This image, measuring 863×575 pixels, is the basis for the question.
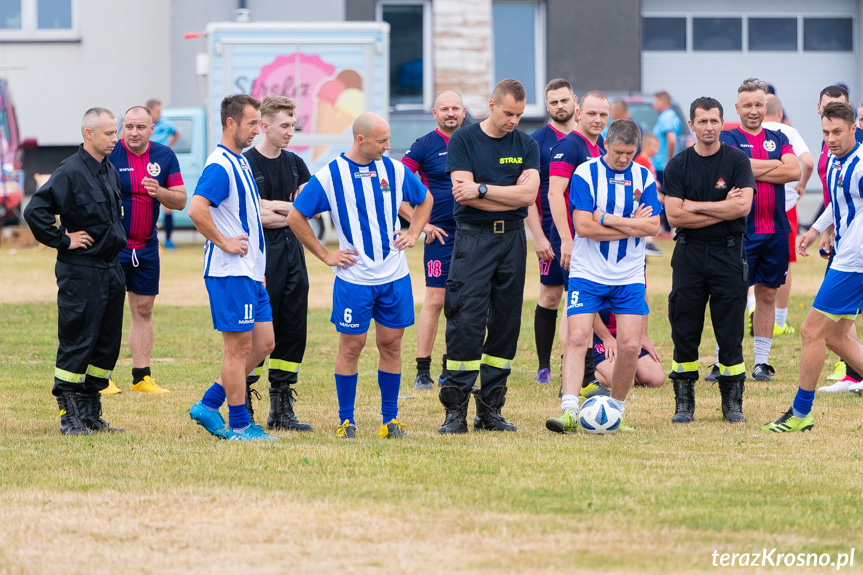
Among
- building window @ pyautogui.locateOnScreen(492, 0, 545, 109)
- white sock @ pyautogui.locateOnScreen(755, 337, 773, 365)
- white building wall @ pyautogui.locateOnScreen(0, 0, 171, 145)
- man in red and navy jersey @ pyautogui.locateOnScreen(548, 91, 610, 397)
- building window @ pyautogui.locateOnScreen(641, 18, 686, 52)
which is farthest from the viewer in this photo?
building window @ pyautogui.locateOnScreen(641, 18, 686, 52)

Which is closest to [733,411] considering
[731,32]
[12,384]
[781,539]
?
[781,539]

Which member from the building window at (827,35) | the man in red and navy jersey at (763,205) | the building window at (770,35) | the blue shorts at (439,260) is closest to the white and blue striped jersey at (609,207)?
the man in red and navy jersey at (763,205)

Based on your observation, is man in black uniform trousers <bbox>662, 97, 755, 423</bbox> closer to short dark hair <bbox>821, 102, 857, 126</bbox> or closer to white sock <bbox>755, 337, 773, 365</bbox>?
short dark hair <bbox>821, 102, 857, 126</bbox>

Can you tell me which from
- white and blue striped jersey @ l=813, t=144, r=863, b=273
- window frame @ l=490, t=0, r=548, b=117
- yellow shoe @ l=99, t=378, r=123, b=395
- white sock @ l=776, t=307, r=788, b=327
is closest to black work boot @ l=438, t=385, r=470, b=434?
white and blue striped jersey @ l=813, t=144, r=863, b=273

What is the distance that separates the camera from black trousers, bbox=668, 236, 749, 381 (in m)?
8.30

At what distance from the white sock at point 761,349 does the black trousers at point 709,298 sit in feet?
6.30

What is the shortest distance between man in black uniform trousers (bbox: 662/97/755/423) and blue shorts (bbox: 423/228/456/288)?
2126mm

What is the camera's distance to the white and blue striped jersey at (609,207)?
7887 mm

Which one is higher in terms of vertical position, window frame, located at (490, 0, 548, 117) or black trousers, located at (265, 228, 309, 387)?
window frame, located at (490, 0, 548, 117)

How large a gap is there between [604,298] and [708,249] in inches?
34.6

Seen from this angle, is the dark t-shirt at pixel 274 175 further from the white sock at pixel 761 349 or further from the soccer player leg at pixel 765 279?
the white sock at pixel 761 349

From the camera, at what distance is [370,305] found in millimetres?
7523

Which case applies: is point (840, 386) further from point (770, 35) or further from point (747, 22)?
point (770, 35)
